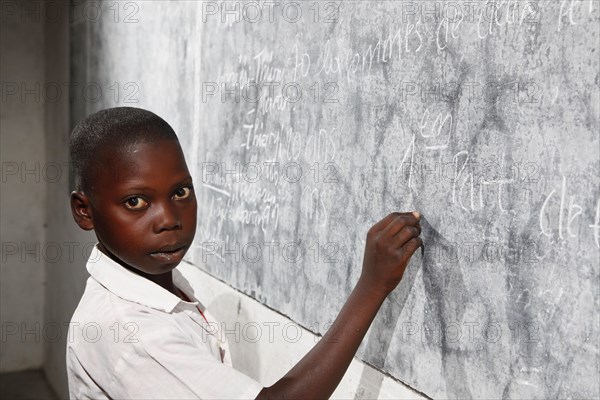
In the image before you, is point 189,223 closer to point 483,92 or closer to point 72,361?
point 72,361

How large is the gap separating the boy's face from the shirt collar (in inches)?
1.0

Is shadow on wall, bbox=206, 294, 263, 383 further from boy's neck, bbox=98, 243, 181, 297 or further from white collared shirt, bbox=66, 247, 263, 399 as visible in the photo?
white collared shirt, bbox=66, 247, 263, 399

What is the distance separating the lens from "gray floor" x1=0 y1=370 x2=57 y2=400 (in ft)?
19.0

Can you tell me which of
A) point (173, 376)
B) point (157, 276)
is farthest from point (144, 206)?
point (173, 376)

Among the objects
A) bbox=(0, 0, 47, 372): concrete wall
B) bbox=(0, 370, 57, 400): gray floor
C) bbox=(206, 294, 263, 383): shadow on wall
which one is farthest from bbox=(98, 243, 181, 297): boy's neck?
bbox=(0, 0, 47, 372): concrete wall

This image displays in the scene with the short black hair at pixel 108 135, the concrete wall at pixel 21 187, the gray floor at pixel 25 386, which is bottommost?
the gray floor at pixel 25 386

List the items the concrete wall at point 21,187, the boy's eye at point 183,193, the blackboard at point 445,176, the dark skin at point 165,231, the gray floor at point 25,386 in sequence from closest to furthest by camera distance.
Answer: the blackboard at point 445,176 < the dark skin at point 165,231 < the boy's eye at point 183,193 < the gray floor at point 25,386 < the concrete wall at point 21,187

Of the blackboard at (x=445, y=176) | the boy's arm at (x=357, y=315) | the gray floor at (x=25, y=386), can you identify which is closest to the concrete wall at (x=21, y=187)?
the gray floor at (x=25, y=386)

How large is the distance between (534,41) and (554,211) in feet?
1.03

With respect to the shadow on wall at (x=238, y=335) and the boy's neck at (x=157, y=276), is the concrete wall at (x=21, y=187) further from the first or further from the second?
the boy's neck at (x=157, y=276)

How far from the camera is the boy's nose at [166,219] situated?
56.4 inches

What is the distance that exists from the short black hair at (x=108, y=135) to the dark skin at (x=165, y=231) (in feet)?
0.06

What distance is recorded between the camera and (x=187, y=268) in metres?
3.15

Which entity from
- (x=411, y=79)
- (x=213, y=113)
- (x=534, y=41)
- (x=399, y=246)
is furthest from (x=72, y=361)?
(x=213, y=113)
